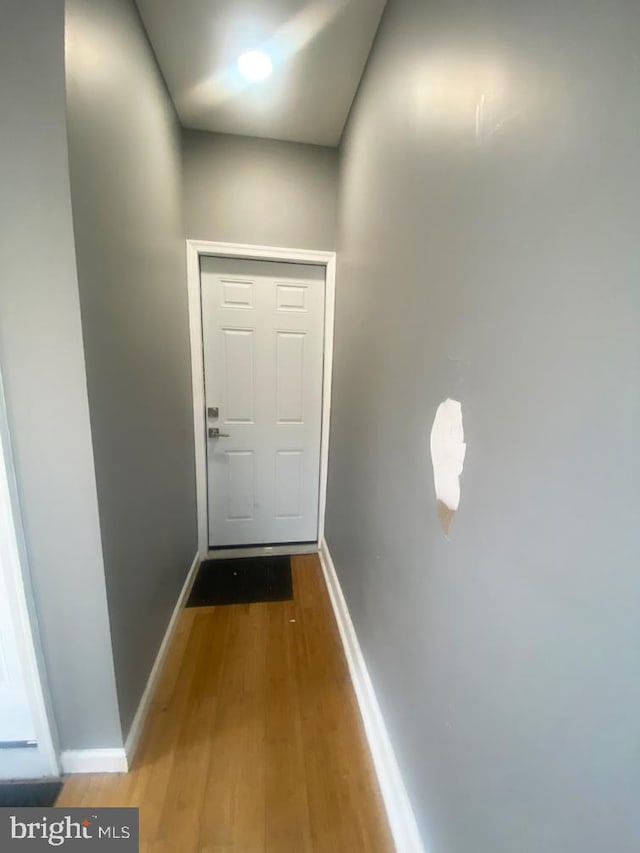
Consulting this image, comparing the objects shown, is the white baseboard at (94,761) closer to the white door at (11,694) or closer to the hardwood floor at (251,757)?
the hardwood floor at (251,757)

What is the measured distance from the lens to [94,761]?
1.14m

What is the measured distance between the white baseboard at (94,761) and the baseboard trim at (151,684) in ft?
0.08

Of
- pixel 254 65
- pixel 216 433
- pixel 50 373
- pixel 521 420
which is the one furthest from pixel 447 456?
pixel 254 65

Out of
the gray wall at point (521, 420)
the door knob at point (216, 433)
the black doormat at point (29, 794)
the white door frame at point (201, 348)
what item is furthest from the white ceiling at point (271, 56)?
the black doormat at point (29, 794)

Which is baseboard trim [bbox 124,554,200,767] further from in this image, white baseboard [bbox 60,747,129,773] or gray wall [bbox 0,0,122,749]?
gray wall [bbox 0,0,122,749]

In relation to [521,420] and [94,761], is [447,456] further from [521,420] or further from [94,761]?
[94,761]

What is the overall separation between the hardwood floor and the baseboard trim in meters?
0.03

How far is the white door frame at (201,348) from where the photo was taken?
1.97 metres

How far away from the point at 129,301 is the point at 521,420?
4.20 feet

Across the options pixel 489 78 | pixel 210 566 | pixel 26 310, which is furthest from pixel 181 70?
pixel 210 566

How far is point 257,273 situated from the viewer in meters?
2.09

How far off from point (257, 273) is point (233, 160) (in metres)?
0.60

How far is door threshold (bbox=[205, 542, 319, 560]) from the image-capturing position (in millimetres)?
2375

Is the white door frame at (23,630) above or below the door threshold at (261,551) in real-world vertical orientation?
above
